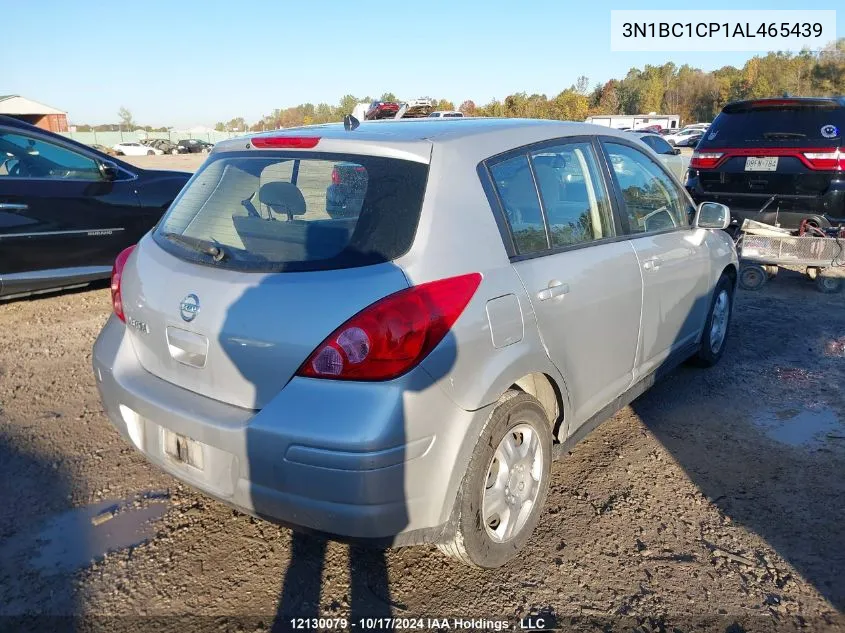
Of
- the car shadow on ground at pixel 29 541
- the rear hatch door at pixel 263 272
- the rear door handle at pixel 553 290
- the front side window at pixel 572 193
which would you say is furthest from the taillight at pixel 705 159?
the car shadow on ground at pixel 29 541

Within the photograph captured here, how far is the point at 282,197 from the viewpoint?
2.69 meters

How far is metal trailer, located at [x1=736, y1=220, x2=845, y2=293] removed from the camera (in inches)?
254

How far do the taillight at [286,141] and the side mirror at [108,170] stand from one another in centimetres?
406

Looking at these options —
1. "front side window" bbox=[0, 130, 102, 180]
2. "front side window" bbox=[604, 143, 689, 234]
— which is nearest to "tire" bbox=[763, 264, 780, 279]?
"front side window" bbox=[604, 143, 689, 234]

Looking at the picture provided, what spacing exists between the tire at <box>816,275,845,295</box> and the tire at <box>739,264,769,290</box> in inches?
20.6

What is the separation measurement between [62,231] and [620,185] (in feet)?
15.6

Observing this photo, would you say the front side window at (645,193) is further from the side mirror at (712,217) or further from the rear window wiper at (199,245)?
the rear window wiper at (199,245)

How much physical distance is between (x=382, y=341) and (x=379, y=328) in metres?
0.04

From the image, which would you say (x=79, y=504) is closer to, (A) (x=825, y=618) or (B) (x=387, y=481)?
(B) (x=387, y=481)

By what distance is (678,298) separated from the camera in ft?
12.7

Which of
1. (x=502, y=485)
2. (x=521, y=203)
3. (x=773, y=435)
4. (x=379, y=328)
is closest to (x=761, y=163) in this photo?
(x=773, y=435)

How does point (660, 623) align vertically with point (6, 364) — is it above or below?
below

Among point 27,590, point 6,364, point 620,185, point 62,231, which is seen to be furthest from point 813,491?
point 62,231

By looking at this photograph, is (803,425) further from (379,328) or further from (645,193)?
(379,328)
